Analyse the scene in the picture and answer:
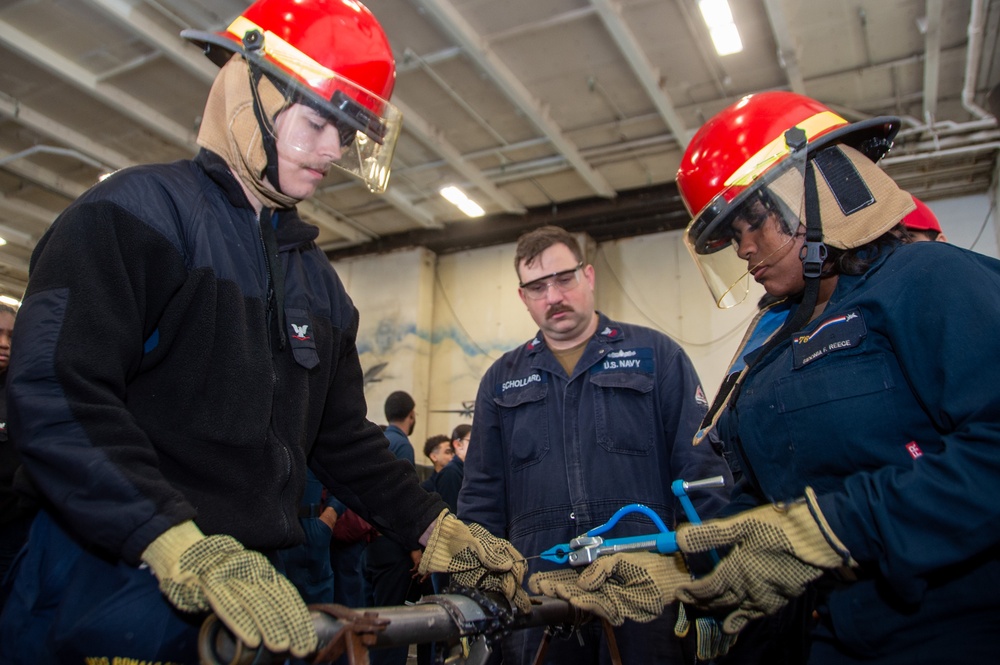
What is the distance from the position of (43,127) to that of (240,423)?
339 inches

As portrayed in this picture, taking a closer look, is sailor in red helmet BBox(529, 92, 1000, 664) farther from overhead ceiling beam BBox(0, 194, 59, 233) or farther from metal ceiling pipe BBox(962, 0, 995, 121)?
overhead ceiling beam BBox(0, 194, 59, 233)

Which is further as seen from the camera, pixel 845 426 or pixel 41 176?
pixel 41 176

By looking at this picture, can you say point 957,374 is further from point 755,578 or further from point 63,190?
point 63,190

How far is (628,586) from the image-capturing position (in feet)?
5.41

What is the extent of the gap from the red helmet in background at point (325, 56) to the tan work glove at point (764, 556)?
138cm

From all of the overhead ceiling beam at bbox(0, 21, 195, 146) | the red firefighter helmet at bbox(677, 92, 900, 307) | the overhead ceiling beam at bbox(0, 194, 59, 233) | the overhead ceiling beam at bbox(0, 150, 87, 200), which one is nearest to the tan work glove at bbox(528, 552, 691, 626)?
the red firefighter helmet at bbox(677, 92, 900, 307)

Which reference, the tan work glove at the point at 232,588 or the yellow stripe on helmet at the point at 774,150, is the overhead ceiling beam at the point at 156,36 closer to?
the yellow stripe on helmet at the point at 774,150

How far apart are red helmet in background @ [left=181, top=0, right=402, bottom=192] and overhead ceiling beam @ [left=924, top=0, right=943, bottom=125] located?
6190 millimetres

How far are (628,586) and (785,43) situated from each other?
21.2 feet

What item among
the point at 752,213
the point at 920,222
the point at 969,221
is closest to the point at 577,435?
the point at 752,213

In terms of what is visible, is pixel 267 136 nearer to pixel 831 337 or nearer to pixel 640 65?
A: pixel 831 337

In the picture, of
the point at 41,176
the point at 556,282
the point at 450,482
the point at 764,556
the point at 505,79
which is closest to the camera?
the point at 764,556

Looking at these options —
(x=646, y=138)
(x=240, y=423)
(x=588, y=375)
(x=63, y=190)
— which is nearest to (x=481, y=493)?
(x=588, y=375)

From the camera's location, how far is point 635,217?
10.2 meters
